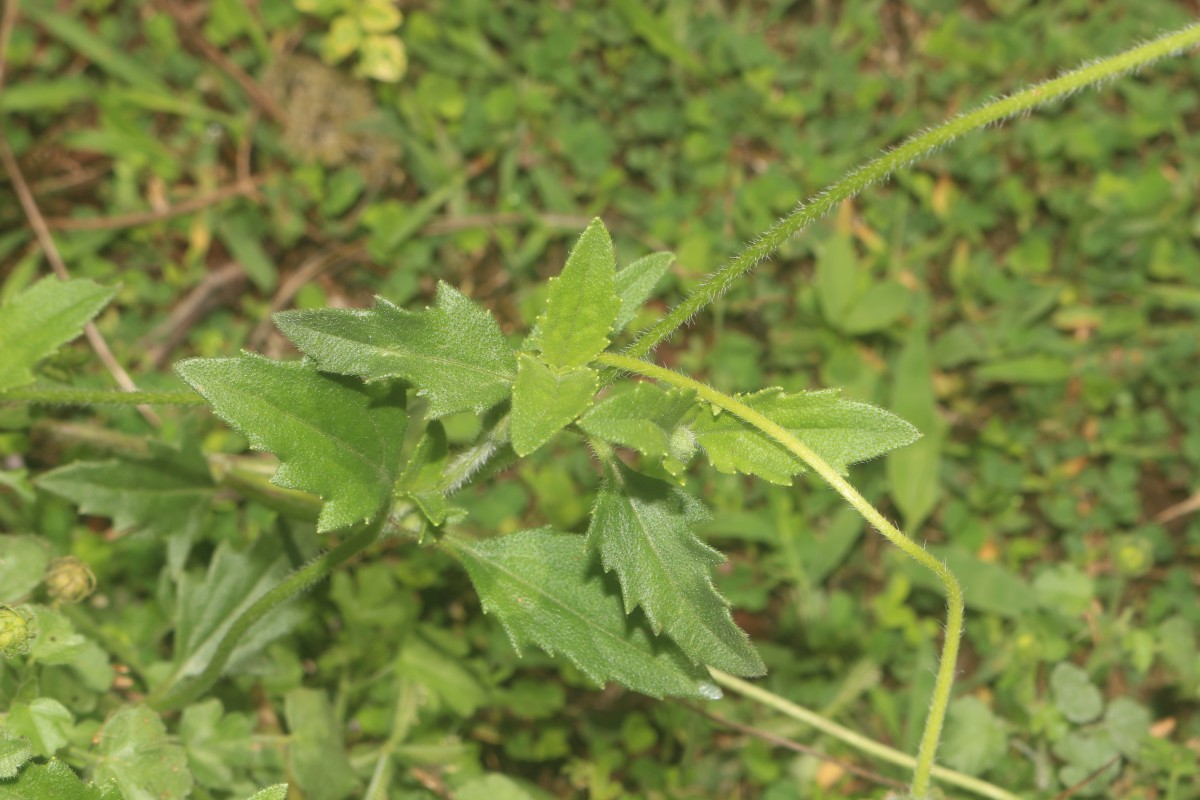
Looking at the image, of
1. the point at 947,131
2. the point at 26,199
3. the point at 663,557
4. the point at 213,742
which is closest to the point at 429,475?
the point at 663,557

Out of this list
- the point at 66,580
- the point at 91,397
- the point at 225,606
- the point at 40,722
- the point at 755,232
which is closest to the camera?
the point at 40,722

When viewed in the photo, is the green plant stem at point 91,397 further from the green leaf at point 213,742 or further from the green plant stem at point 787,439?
the green plant stem at point 787,439

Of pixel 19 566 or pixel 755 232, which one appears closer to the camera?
pixel 19 566

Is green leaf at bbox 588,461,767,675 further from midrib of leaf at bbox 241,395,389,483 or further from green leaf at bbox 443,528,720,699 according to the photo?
midrib of leaf at bbox 241,395,389,483

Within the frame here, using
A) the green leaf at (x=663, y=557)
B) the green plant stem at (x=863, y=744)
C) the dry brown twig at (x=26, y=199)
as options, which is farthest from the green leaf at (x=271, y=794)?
the dry brown twig at (x=26, y=199)

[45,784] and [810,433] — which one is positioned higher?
[810,433]

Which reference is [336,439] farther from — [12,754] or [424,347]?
[12,754]

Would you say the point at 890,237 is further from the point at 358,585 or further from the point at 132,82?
the point at 132,82

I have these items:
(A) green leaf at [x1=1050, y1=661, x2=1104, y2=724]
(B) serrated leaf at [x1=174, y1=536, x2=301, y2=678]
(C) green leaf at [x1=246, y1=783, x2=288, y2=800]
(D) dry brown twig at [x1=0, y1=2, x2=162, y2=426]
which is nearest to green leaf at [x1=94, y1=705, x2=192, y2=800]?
(B) serrated leaf at [x1=174, y1=536, x2=301, y2=678]
